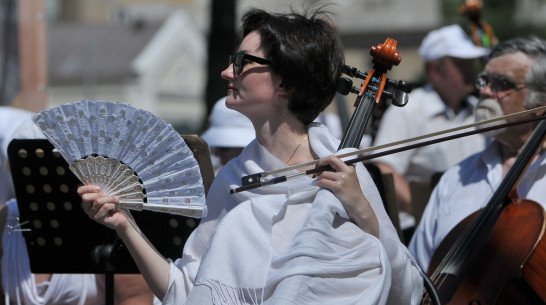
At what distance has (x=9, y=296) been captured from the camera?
3959 mm

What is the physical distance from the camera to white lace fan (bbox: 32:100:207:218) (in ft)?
9.39

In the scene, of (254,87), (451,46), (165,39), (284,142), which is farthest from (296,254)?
(165,39)

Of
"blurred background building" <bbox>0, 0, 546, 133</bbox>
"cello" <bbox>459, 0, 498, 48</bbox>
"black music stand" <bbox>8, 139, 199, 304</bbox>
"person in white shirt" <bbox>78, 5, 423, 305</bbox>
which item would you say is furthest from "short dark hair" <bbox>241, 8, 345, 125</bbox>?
"blurred background building" <bbox>0, 0, 546, 133</bbox>

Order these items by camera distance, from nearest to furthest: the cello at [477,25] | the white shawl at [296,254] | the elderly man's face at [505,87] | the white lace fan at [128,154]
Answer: the white shawl at [296,254], the white lace fan at [128,154], the elderly man's face at [505,87], the cello at [477,25]

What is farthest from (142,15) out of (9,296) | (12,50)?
(9,296)

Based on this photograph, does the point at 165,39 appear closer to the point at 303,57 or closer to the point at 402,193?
the point at 402,193

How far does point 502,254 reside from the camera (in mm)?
3570

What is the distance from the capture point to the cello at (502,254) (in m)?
3.46

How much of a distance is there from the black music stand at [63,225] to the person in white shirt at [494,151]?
4.13 ft

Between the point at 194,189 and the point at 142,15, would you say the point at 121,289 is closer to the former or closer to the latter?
the point at 194,189

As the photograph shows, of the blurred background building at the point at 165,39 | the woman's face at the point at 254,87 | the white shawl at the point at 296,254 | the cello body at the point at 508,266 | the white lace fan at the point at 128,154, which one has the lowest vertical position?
the blurred background building at the point at 165,39

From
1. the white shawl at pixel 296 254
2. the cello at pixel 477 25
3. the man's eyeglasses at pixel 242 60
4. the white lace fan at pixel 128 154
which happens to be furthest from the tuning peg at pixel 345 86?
the cello at pixel 477 25

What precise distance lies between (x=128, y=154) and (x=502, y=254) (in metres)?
1.56

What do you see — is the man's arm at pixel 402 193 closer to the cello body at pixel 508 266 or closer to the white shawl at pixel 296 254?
the cello body at pixel 508 266
